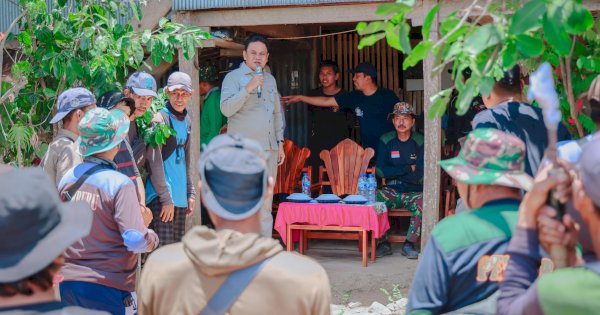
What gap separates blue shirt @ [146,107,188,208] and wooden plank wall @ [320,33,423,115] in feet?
14.7

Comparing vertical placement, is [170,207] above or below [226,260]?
below

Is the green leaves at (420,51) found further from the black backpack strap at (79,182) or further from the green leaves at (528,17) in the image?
the black backpack strap at (79,182)

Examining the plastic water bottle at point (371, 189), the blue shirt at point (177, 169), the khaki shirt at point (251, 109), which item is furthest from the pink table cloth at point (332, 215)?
the blue shirt at point (177, 169)

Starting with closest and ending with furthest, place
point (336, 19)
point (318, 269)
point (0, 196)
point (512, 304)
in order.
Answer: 1. point (0, 196)
2. point (512, 304)
3. point (318, 269)
4. point (336, 19)

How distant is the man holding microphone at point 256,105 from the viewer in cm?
828

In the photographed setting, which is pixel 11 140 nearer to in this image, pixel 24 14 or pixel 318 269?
pixel 24 14

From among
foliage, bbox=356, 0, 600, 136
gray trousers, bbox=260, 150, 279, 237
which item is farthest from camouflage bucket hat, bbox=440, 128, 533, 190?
gray trousers, bbox=260, 150, 279, 237

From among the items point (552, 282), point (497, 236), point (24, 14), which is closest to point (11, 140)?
point (24, 14)

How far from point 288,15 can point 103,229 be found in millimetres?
4617

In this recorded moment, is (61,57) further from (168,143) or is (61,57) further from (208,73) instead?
(208,73)

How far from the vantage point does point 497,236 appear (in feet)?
9.36

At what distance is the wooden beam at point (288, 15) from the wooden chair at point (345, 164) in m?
1.77

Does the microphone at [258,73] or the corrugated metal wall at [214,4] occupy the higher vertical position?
the corrugated metal wall at [214,4]

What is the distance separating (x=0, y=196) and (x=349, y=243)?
7.83 metres
